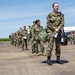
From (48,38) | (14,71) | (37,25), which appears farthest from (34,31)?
(14,71)

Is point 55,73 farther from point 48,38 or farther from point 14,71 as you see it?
point 48,38

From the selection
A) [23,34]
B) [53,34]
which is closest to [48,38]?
[53,34]

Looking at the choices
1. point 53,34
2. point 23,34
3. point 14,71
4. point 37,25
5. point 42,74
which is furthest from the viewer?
point 23,34

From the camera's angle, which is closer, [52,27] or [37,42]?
[52,27]

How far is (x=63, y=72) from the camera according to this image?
30.8 feet

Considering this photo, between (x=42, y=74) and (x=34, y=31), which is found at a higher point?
(x=34, y=31)

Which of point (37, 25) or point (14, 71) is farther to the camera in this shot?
point (37, 25)

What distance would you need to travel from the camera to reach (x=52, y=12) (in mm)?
11320

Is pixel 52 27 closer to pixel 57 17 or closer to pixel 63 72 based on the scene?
pixel 57 17

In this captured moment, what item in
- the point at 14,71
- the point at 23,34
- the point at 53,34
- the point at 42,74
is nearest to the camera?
the point at 42,74

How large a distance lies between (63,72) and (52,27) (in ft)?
7.10

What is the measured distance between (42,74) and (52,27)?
96.1 inches

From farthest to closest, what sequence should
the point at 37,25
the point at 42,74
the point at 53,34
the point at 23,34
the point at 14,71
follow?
1. the point at 23,34
2. the point at 37,25
3. the point at 53,34
4. the point at 14,71
5. the point at 42,74

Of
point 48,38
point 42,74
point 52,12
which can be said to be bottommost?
point 42,74
